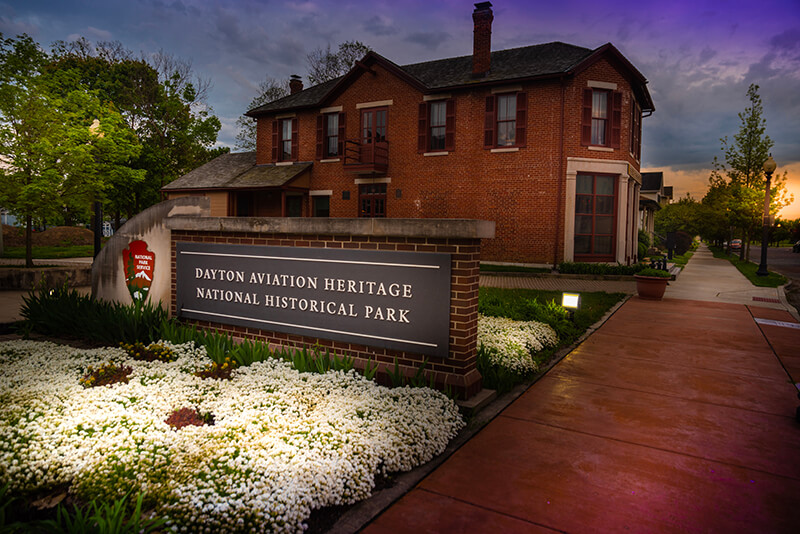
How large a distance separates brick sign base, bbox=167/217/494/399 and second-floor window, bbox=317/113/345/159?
18347mm

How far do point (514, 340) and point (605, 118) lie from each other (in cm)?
1584

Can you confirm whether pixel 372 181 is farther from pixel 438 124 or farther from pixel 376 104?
pixel 438 124

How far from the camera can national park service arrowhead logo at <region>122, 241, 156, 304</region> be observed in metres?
7.64

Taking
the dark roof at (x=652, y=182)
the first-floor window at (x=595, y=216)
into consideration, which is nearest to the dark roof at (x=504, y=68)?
the first-floor window at (x=595, y=216)

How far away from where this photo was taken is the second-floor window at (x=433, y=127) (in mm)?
21203

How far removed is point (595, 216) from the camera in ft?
63.9

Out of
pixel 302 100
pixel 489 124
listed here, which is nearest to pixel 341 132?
pixel 302 100

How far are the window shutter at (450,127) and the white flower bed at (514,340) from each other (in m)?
13.7

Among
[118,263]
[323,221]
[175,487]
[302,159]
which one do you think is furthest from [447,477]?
[302,159]

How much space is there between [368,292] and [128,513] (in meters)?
3.07

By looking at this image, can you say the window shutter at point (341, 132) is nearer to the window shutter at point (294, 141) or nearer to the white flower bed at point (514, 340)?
the window shutter at point (294, 141)

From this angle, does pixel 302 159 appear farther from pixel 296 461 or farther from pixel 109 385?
pixel 296 461

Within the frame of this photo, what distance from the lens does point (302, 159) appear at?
24891 mm

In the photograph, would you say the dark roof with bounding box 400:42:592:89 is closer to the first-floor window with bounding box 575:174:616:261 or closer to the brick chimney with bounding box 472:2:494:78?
the brick chimney with bounding box 472:2:494:78
